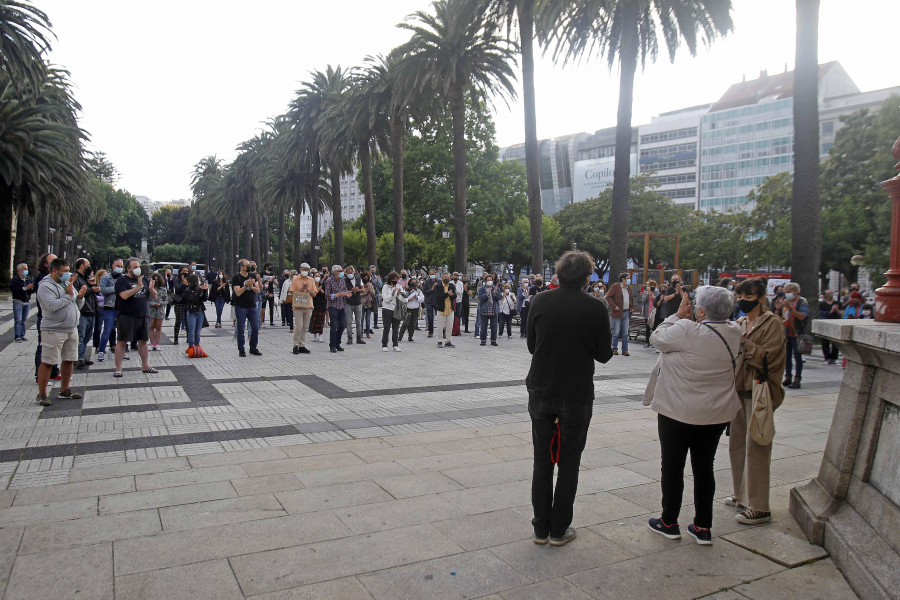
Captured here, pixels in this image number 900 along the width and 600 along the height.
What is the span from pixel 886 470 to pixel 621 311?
38.8 feet

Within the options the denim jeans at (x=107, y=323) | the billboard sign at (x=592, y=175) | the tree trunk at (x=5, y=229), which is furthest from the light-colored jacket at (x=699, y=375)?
→ the billboard sign at (x=592, y=175)

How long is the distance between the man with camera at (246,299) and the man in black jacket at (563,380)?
32.5 ft

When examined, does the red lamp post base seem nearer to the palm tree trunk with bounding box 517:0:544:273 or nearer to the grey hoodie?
the grey hoodie

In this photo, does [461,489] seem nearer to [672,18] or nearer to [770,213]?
[672,18]

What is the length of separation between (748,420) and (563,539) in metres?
1.58

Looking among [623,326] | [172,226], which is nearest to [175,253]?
[172,226]

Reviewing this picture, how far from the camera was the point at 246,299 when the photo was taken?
43.4 feet

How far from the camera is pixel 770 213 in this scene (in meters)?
45.2

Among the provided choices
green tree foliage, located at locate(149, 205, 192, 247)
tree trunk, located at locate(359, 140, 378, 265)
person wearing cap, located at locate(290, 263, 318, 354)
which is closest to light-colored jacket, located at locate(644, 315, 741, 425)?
person wearing cap, located at locate(290, 263, 318, 354)

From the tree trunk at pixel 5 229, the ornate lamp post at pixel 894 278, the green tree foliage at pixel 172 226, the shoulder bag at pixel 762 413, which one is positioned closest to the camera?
the ornate lamp post at pixel 894 278

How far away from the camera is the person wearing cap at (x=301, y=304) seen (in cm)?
1420

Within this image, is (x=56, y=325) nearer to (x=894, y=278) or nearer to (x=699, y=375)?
(x=699, y=375)

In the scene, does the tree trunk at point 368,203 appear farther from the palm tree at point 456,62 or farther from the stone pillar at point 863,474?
the stone pillar at point 863,474

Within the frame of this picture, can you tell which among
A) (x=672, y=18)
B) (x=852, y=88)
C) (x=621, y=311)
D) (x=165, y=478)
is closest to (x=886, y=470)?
(x=165, y=478)
